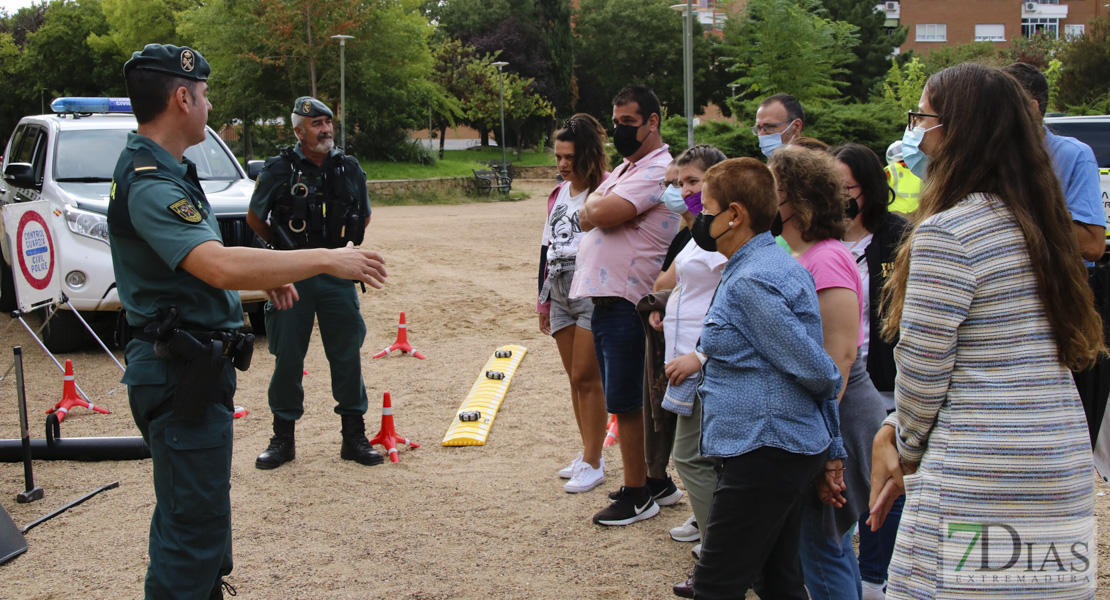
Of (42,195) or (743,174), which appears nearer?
(743,174)

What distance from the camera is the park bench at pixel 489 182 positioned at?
1362 inches

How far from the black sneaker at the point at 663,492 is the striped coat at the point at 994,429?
2793mm

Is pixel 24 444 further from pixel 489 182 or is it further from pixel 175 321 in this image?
pixel 489 182

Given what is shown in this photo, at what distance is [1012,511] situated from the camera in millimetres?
1938

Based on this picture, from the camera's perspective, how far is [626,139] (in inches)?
179

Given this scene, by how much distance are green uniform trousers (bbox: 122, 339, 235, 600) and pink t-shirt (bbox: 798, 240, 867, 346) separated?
2.07m

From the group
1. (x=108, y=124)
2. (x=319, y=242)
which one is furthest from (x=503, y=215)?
(x=319, y=242)

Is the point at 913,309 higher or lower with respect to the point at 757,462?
higher

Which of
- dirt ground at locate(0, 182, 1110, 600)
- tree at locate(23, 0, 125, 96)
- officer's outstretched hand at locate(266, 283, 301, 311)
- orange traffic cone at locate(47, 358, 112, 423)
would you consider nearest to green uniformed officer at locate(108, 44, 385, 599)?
officer's outstretched hand at locate(266, 283, 301, 311)

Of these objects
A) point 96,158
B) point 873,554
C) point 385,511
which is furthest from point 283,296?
point 96,158

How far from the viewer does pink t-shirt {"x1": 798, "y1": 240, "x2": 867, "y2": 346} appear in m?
2.97

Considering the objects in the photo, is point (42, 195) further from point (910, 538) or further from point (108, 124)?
point (910, 538)

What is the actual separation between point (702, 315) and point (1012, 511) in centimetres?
175

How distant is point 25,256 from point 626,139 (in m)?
4.18
